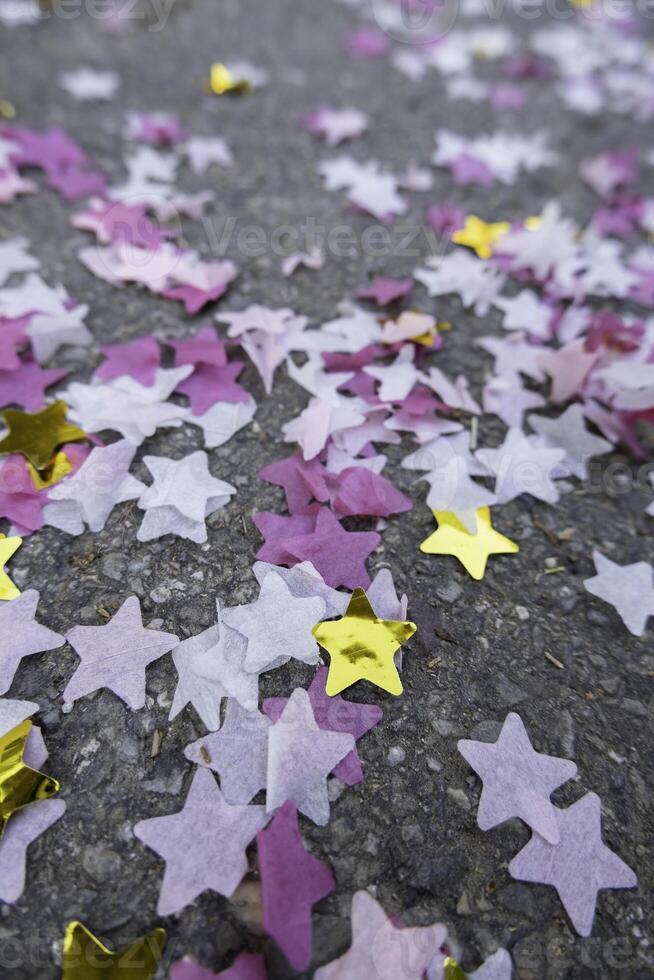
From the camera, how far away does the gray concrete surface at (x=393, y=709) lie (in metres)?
1.08

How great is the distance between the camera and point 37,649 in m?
1.29

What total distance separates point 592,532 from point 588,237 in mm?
1536

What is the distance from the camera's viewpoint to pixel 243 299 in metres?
2.17

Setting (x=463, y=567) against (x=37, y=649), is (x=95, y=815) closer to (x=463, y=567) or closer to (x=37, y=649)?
(x=37, y=649)

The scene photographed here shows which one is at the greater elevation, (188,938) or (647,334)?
(647,334)

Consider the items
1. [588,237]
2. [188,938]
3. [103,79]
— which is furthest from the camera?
[103,79]

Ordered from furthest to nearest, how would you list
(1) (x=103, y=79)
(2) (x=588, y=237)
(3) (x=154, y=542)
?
(1) (x=103, y=79) → (2) (x=588, y=237) → (3) (x=154, y=542)

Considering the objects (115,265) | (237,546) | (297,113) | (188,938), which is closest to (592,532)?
(237,546)

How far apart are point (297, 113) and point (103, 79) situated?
3.11 ft

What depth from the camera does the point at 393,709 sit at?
50.3 inches

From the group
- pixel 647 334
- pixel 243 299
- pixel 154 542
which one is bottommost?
pixel 154 542

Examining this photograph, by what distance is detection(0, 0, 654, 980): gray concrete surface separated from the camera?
108 cm

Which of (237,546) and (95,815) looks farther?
(237,546)

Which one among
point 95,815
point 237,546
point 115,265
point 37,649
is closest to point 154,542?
point 237,546
